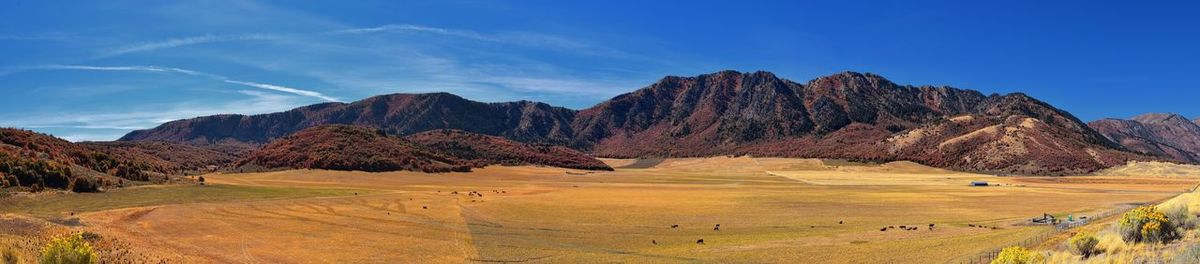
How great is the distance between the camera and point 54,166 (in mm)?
34719

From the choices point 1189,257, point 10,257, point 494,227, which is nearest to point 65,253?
point 10,257

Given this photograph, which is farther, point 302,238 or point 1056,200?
point 1056,200

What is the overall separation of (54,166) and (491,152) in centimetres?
10534

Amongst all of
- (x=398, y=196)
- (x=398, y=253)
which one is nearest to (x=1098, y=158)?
(x=398, y=196)

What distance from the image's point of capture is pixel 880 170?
146 m

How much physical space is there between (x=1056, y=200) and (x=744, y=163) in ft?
407

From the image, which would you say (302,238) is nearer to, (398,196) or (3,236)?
(3,236)

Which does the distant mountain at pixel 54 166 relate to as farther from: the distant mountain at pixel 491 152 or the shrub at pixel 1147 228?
the distant mountain at pixel 491 152

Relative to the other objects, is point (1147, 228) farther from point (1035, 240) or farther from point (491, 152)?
point (491, 152)

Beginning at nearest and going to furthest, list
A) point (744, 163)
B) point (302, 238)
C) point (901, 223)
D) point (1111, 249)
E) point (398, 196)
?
point (1111, 249)
point (302, 238)
point (901, 223)
point (398, 196)
point (744, 163)

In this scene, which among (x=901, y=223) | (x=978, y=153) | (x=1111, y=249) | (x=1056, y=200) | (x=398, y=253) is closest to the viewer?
(x=1111, y=249)

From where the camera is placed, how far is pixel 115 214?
28922 millimetres

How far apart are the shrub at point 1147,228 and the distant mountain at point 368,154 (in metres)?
83.7

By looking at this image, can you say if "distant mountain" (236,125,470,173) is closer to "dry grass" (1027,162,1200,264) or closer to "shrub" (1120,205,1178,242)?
"dry grass" (1027,162,1200,264)
